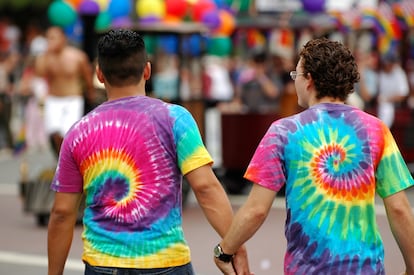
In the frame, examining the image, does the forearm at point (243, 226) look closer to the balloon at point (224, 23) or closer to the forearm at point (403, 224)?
the forearm at point (403, 224)

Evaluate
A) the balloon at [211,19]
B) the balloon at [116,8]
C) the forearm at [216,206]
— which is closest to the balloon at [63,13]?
the balloon at [116,8]

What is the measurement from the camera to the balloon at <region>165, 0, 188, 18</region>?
526 inches

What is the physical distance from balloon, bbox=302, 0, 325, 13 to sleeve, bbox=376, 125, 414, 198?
14120 mm

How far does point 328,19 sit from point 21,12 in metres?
18.7

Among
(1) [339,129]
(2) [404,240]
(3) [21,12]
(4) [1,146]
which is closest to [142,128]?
(1) [339,129]

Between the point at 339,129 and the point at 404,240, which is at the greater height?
the point at 339,129

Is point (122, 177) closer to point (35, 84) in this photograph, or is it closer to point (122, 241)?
point (122, 241)

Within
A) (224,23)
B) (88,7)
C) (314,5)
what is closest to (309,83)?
(88,7)

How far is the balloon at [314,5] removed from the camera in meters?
17.8

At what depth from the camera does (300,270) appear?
12.5ft

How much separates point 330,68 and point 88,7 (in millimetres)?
9086

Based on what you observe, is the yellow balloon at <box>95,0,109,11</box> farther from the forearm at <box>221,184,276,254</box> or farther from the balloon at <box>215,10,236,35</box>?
the forearm at <box>221,184,276,254</box>

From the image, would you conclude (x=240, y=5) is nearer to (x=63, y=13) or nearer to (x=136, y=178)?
(x=63, y=13)

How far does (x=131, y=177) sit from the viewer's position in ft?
12.8
